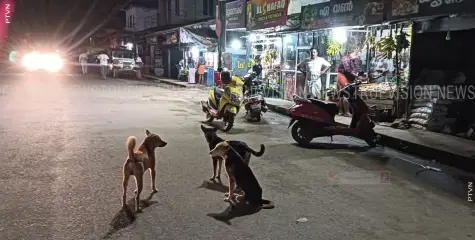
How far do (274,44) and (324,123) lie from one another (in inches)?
396

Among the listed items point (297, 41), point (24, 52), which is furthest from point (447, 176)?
point (24, 52)

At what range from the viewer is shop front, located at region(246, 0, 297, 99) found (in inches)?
626

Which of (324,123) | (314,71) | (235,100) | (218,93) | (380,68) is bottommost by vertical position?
(324,123)

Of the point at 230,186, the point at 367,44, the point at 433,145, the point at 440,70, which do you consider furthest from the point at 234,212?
the point at 367,44

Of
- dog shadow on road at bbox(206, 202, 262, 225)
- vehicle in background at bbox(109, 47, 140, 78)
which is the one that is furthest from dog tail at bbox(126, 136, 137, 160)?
vehicle in background at bbox(109, 47, 140, 78)

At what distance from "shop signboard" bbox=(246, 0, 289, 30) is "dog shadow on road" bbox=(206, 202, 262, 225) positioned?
11162mm

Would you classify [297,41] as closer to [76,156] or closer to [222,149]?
[76,156]

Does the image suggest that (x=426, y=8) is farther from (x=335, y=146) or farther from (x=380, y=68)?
(x=380, y=68)

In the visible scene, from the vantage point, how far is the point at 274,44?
59.6 feet

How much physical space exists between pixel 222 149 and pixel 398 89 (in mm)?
7380

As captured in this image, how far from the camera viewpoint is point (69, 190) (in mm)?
5500

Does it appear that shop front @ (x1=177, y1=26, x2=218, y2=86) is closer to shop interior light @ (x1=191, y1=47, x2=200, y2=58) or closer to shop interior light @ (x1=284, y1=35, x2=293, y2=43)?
shop interior light @ (x1=191, y1=47, x2=200, y2=58)

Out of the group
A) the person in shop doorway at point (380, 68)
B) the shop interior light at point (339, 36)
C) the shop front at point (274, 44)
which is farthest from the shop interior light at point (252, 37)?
the person in shop doorway at point (380, 68)

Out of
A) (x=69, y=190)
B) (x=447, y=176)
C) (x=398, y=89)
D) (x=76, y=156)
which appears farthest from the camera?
(x=398, y=89)
